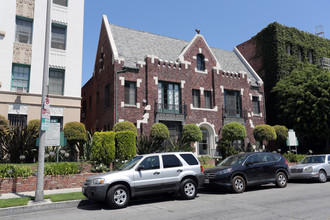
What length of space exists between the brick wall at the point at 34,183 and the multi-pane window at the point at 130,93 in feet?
29.9

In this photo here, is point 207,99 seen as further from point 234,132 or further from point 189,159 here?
point 189,159

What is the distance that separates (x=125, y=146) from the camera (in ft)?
50.0

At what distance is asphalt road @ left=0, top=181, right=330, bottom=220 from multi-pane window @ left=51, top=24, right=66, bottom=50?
13293mm

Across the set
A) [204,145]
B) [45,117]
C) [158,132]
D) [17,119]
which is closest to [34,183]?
[45,117]

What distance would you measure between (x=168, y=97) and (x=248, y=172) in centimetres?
1256

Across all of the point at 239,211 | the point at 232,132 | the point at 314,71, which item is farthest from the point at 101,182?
the point at 314,71

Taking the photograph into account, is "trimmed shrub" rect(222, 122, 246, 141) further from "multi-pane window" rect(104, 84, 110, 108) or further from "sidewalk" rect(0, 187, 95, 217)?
"sidewalk" rect(0, 187, 95, 217)

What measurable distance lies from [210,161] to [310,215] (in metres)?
13.3

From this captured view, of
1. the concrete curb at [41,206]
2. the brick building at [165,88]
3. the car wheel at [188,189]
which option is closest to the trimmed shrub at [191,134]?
the brick building at [165,88]

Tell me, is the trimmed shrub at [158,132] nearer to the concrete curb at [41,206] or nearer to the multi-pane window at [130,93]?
the multi-pane window at [130,93]

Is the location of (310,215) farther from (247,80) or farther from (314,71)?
(314,71)

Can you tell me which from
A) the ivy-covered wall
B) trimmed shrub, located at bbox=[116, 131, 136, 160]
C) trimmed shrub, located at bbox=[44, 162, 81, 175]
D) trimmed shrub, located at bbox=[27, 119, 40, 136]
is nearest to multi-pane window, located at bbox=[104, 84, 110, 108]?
trimmed shrub, located at bbox=[27, 119, 40, 136]

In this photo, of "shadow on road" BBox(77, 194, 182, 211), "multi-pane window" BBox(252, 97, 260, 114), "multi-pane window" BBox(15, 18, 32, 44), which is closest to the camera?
"shadow on road" BBox(77, 194, 182, 211)

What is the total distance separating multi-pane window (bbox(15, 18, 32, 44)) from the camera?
1776cm
